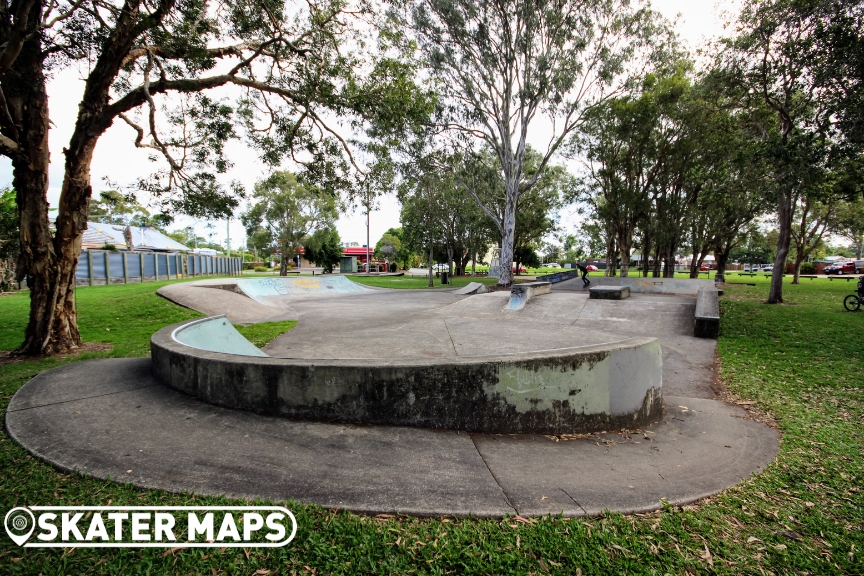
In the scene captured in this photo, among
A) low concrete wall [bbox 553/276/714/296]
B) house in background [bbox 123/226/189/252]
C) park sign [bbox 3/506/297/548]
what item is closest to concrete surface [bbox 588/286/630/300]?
low concrete wall [bbox 553/276/714/296]

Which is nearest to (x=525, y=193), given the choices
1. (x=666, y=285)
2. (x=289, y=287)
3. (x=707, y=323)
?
(x=666, y=285)

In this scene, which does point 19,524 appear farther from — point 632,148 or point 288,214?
point 288,214

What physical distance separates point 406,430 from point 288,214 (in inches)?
1306

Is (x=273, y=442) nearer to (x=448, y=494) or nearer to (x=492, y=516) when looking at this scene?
(x=448, y=494)

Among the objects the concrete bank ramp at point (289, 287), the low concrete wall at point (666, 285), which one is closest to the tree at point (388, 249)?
the concrete bank ramp at point (289, 287)

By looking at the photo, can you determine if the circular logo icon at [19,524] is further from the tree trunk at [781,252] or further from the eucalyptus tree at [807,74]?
the tree trunk at [781,252]

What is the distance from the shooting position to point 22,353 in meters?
6.35

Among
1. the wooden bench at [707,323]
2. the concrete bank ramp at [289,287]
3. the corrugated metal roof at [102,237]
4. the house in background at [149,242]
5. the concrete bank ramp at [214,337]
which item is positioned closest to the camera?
the concrete bank ramp at [214,337]

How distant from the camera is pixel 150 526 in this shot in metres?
2.11

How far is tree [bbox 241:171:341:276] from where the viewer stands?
3228cm

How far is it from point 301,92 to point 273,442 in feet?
23.1

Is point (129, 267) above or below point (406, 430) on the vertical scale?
above

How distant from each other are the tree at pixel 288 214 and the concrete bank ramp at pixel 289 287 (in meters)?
10.1

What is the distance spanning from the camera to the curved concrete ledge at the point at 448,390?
3.45m
